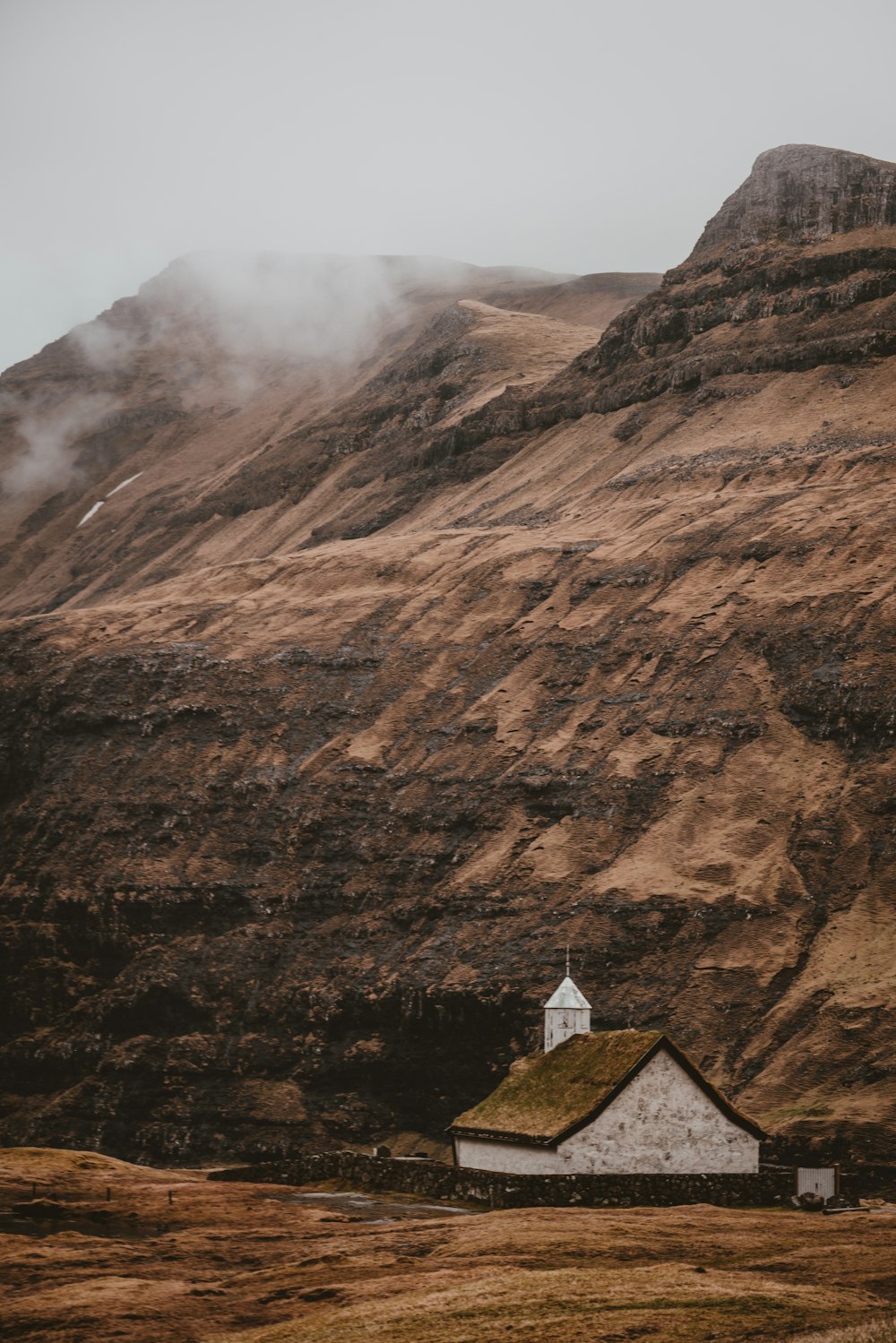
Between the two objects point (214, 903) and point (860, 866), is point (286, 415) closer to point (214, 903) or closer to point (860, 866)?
point (214, 903)

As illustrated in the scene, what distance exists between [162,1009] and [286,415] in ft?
316

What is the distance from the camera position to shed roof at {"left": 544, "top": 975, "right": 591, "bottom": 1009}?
48625 mm

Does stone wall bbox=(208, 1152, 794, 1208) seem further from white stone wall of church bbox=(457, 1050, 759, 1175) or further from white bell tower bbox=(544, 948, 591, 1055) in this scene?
white bell tower bbox=(544, 948, 591, 1055)

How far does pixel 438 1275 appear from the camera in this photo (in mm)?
30656

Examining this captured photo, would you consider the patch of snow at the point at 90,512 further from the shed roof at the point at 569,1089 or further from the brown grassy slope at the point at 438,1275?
the brown grassy slope at the point at 438,1275

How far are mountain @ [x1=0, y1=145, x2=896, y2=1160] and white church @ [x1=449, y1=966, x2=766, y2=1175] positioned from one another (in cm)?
954

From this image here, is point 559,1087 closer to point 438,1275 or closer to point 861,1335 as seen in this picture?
point 438,1275

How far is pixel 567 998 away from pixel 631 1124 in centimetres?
740

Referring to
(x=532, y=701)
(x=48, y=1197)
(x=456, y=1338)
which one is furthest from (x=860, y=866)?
(x=456, y=1338)

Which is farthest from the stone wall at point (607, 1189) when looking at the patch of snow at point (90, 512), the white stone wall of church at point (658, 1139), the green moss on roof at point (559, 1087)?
the patch of snow at point (90, 512)

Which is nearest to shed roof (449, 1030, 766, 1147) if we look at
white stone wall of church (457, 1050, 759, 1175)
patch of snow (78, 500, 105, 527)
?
white stone wall of church (457, 1050, 759, 1175)

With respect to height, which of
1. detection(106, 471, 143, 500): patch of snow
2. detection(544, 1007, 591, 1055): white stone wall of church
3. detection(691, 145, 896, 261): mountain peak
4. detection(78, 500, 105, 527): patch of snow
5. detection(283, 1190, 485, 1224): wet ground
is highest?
detection(691, 145, 896, 261): mountain peak

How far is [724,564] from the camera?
83.5 meters

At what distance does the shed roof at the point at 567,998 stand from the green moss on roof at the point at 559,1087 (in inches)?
86.8
